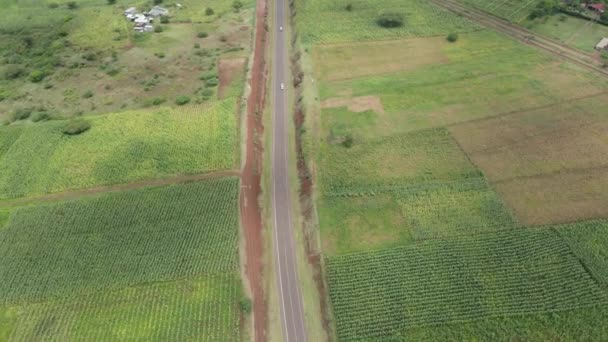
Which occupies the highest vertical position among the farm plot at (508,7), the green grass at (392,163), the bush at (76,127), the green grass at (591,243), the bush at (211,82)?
the farm plot at (508,7)

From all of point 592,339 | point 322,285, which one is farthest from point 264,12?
point 592,339

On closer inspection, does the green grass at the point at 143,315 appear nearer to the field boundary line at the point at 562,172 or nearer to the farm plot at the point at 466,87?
the farm plot at the point at 466,87

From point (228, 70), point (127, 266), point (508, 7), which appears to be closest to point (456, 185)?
point (127, 266)

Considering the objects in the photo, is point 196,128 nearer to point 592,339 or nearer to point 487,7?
point 592,339

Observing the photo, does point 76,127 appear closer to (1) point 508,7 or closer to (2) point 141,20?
(2) point 141,20

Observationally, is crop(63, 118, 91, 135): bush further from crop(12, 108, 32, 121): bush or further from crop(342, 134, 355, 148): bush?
crop(342, 134, 355, 148): bush

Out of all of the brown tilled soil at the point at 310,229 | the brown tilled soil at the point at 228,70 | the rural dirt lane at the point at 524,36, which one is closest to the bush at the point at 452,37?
the rural dirt lane at the point at 524,36
